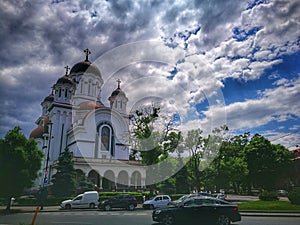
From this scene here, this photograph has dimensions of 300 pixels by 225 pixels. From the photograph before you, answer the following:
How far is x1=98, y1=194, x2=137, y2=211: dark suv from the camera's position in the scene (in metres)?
A: 25.1

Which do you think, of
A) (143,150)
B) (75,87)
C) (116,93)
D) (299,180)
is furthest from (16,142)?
(299,180)

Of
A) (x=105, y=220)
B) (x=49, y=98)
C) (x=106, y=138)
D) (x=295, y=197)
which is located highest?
(x=49, y=98)

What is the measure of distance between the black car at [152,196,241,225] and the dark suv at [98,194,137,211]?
12221 mm

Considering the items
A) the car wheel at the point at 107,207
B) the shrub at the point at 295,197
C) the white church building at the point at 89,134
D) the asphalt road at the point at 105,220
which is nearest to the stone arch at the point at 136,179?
the white church building at the point at 89,134

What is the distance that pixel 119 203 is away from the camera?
2553 cm

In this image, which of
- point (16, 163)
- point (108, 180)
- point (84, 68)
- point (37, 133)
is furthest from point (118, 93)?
point (16, 163)

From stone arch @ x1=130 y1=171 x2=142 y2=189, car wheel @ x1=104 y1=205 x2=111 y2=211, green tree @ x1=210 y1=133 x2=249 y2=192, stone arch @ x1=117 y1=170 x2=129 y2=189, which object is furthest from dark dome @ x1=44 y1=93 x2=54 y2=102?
car wheel @ x1=104 y1=205 x2=111 y2=211

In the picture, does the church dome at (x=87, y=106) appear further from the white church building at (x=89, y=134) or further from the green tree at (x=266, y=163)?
the green tree at (x=266, y=163)

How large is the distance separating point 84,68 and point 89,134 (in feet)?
61.6

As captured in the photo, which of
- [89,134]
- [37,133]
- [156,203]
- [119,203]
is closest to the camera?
[119,203]

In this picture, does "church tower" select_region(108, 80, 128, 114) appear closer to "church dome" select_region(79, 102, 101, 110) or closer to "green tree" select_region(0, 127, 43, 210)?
"church dome" select_region(79, 102, 101, 110)

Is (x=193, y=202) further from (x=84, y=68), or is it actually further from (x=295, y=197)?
(x=84, y=68)

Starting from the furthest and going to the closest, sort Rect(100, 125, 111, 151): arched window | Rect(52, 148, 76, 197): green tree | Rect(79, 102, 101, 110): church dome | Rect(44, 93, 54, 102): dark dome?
Rect(44, 93, 54, 102): dark dome
Rect(79, 102, 101, 110): church dome
Rect(100, 125, 111, 151): arched window
Rect(52, 148, 76, 197): green tree

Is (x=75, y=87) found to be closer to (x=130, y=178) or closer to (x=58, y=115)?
(x=58, y=115)
